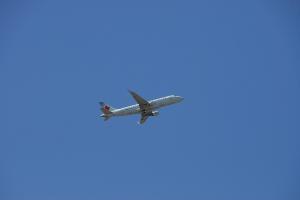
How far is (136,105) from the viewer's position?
532ft

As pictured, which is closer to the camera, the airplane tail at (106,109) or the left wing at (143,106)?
the left wing at (143,106)

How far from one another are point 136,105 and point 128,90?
7603 mm

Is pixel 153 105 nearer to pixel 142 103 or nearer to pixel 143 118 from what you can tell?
pixel 142 103

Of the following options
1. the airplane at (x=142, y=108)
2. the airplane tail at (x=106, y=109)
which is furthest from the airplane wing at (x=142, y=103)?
the airplane tail at (x=106, y=109)

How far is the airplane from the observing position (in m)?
159

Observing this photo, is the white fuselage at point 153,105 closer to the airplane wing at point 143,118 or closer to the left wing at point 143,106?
the left wing at point 143,106

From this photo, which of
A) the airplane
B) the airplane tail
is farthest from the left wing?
the airplane tail

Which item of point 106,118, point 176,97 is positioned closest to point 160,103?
point 176,97

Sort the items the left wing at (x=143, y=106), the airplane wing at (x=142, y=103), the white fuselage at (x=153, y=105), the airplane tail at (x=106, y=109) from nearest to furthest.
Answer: the airplane wing at (x=142, y=103), the left wing at (x=143, y=106), the white fuselage at (x=153, y=105), the airplane tail at (x=106, y=109)

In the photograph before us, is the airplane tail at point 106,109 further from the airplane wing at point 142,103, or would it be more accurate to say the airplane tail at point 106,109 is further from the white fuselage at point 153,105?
the airplane wing at point 142,103

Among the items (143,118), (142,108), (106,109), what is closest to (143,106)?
(142,108)

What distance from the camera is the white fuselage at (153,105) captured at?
159 metres

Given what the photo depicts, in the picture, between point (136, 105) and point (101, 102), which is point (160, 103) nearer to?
point (136, 105)

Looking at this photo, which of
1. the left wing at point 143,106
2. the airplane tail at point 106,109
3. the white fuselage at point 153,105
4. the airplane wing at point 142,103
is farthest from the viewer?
the airplane tail at point 106,109
